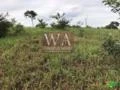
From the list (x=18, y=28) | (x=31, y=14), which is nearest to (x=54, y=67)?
Result: (x=18, y=28)

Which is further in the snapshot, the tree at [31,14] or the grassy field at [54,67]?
the tree at [31,14]

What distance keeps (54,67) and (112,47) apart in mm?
2458

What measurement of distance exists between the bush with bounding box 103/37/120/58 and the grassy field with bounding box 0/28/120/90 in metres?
0.19

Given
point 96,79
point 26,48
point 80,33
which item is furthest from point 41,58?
point 80,33

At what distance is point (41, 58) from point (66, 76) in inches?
78.9

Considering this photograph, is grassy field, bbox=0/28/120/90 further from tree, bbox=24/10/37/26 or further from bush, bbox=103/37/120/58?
tree, bbox=24/10/37/26

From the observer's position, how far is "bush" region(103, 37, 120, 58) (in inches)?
669

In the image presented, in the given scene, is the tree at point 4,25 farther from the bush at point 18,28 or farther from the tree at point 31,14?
the tree at point 31,14

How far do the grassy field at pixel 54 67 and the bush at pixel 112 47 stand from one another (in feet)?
0.64

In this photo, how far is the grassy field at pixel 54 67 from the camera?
14.6 meters

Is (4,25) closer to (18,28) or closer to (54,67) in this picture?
(18,28)

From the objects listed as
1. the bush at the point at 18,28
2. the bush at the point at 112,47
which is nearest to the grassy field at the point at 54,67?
the bush at the point at 112,47

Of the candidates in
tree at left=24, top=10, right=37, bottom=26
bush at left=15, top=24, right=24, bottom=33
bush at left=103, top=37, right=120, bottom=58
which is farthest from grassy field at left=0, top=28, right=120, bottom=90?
tree at left=24, top=10, right=37, bottom=26

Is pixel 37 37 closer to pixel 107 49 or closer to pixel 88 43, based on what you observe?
pixel 88 43
